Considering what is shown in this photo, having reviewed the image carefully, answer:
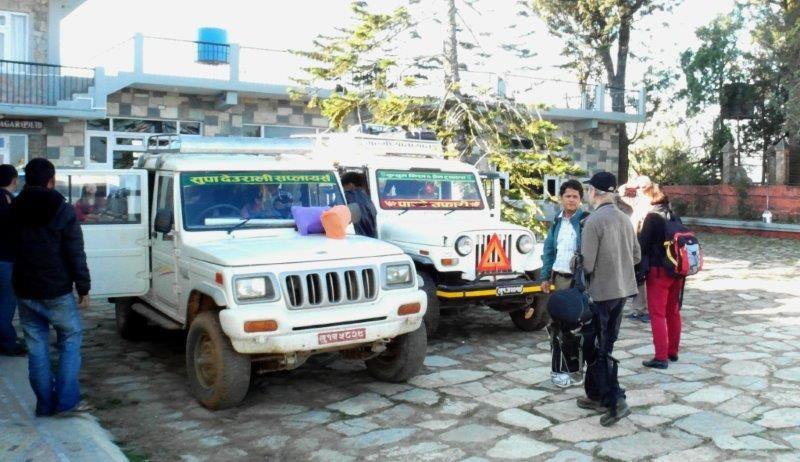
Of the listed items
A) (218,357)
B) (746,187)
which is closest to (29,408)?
(218,357)

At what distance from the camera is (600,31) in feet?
97.3

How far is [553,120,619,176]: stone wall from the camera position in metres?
27.0

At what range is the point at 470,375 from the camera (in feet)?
22.2

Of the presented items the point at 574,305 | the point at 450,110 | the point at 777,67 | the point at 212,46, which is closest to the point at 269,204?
the point at 574,305

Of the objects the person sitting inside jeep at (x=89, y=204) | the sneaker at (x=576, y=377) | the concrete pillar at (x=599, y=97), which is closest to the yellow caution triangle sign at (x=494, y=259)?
the sneaker at (x=576, y=377)

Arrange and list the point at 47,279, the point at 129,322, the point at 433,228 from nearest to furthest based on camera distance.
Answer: the point at 47,279 → the point at 129,322 → the point at 433,228

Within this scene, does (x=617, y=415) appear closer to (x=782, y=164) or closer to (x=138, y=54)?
(x=138, y=54)

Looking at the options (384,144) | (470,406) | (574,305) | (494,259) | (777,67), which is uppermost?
(777,67)

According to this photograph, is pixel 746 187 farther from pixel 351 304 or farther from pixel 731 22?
pixel 351 304

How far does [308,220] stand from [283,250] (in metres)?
0.89

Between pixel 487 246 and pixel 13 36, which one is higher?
pixel 13 36

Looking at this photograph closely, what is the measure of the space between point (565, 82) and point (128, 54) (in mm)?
13152

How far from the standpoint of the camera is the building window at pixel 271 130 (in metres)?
21.1

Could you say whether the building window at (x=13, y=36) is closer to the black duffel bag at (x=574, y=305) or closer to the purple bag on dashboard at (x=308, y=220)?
the purple bag on dashboard at (x=308, y=220)
